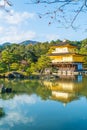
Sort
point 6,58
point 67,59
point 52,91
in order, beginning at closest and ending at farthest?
point 52,91 < point 6,58 < point 67,59

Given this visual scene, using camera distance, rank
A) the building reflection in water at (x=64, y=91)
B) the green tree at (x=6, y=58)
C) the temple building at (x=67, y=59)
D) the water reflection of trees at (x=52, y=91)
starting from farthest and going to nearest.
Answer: the temple building at (x=67, y=59), the green tree at (x=6, y=58), the water reflection of trees at (x=52, y=91), the building reflection in water at (x=64, y=91)

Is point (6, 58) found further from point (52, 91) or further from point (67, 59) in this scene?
point (52, 91)

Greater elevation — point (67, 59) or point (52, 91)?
point (67, 59)

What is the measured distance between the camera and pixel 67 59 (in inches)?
1511

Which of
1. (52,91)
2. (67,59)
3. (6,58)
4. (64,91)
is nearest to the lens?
(64,91)

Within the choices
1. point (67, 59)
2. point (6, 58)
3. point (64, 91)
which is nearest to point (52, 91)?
point (64, 91)

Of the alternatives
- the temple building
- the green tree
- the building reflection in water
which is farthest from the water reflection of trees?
the temple building

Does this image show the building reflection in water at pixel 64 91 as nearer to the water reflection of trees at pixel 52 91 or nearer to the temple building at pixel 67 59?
the water reflection of trees at pixel 52 91

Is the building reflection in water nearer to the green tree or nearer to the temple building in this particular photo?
the green tree

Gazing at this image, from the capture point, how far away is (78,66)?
3716cm

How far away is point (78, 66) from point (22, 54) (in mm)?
7198

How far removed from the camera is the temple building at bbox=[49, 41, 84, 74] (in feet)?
119

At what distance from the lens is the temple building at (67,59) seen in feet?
119

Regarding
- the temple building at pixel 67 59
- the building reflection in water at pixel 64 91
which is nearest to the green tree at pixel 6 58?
the temple building at pixel 67 59
